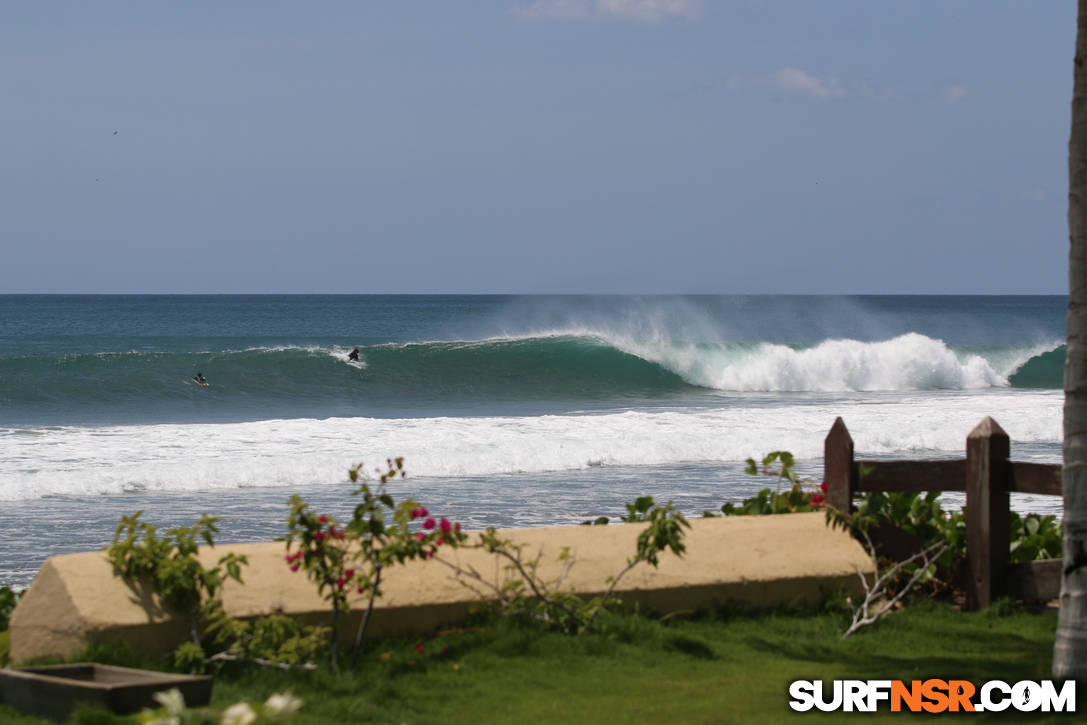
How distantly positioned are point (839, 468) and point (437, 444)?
1141cm

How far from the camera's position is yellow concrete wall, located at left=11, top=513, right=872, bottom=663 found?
15.8 ft

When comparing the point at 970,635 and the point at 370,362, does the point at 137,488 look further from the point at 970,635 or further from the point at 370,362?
the point at 370,362

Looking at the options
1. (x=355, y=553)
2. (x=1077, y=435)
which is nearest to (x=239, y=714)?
(x=355, y=553)

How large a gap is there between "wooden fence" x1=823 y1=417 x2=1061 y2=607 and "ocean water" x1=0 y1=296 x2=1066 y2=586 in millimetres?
4947

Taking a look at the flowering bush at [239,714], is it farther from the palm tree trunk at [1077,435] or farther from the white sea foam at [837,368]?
the white sea foam at [837,368]

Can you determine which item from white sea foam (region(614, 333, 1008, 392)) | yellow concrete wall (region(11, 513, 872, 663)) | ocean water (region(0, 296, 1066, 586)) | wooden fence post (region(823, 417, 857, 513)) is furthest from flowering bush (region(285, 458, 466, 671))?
white sea foam (region(614, 333, 1008, 392))

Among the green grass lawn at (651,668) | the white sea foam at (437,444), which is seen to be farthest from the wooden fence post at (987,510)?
the white sea foam at (437,444)

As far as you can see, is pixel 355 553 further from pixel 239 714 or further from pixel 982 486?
pixel 982 486

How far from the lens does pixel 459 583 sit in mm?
5477

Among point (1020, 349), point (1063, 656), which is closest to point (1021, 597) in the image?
point (1063, 656)

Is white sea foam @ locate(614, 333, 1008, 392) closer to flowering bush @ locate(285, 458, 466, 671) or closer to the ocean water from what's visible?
the ocean water

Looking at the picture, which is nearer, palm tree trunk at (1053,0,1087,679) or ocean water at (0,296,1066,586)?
palm tree trunk at (1053,0,1087,679)

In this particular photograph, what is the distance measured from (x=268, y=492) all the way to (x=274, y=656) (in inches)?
356

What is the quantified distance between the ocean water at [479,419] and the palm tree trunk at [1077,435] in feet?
21.3
